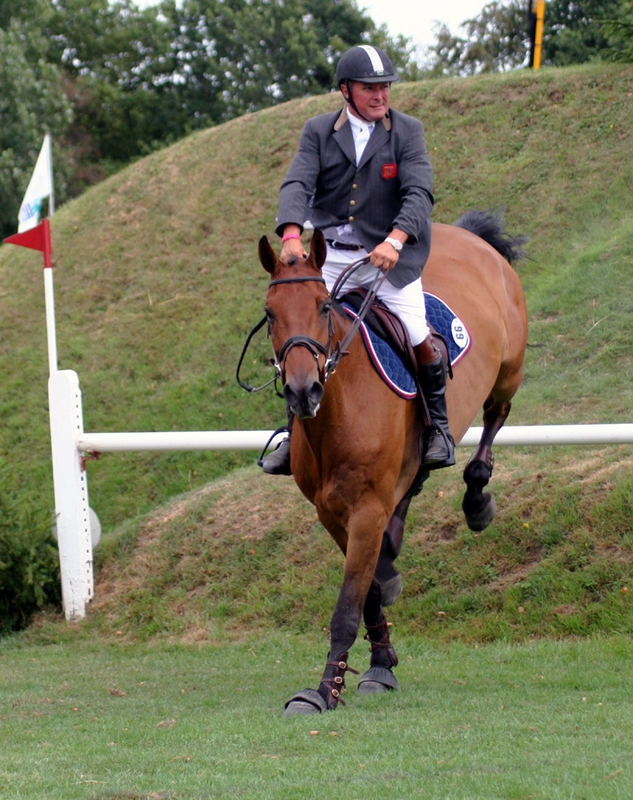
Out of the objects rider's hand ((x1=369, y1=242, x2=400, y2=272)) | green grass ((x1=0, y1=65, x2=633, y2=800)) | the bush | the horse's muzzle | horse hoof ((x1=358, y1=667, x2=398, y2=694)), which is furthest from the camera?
the bush

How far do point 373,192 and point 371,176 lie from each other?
95mm

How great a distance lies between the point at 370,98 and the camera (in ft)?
19.7

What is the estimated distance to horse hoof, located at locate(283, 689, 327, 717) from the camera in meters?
5.20

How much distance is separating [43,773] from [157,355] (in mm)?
11770

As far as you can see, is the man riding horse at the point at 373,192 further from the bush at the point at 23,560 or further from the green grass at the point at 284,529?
the bush at the point at 23,560

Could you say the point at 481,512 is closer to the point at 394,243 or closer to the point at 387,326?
the point at 387,326

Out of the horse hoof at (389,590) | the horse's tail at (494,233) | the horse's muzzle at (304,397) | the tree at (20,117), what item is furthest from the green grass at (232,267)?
the tree at (20,117)

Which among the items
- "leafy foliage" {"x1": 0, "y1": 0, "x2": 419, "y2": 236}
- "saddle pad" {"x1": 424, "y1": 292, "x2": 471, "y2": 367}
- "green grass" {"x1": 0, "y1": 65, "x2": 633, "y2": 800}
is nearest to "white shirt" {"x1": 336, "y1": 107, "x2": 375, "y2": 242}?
"saddle pad" {"x1": 424, "y1": 292, "x2": 471, "y2": 367}

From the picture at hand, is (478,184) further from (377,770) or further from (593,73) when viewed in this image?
(377,770)

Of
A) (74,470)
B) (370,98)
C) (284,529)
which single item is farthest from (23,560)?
(370,98)

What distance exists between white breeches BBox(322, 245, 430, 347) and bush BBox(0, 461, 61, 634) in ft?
13.4

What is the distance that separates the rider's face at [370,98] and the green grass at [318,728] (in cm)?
333

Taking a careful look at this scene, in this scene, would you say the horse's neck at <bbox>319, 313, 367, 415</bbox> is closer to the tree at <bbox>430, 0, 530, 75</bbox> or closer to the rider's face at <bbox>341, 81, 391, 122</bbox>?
the rider's face at <bbox>341, 81, 391, 122</bbox>

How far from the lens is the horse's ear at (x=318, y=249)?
206 inches
